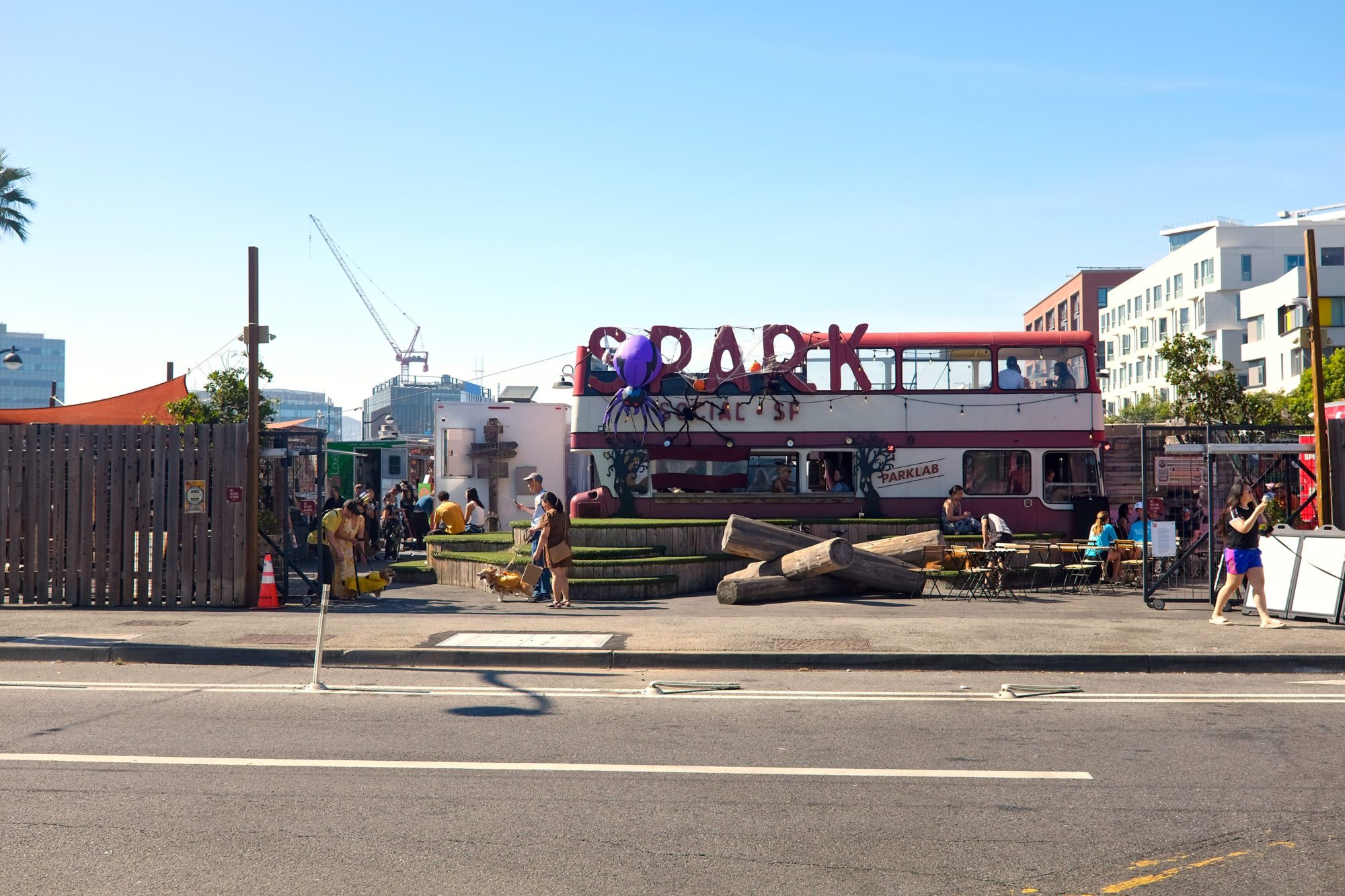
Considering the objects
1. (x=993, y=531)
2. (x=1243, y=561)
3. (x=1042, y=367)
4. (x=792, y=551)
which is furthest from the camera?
(x=1042, y=367)

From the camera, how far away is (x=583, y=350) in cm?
2308

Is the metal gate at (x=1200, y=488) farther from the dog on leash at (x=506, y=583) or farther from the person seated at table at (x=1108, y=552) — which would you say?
the dog on leash at (x=506, y=583)

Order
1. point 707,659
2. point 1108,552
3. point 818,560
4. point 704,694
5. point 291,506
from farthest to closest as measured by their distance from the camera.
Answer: point 291,506 < point 1108,552 < point 818,560 < point 707,659 < point 704,694

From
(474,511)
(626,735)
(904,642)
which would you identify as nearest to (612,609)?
(904,642)

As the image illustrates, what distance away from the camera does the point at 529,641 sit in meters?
12.1

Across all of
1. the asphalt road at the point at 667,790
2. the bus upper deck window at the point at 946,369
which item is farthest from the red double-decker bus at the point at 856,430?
the asphalt road at the point at 667,790

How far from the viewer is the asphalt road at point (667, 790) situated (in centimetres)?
515

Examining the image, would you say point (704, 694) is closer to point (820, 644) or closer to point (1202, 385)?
point (820, 644)

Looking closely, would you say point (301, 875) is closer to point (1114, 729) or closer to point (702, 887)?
point (702, 887)

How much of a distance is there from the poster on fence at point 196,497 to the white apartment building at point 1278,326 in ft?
176

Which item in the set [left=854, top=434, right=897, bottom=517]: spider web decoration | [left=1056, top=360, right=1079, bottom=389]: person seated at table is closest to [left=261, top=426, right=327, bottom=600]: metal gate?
[left=854, top=434, right=897, bottom=517]: spider web decoration

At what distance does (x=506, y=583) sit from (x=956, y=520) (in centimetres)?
969

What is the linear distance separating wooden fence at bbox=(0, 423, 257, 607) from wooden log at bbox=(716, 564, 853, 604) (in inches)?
269

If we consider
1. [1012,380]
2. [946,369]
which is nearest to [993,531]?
[1012,380]
